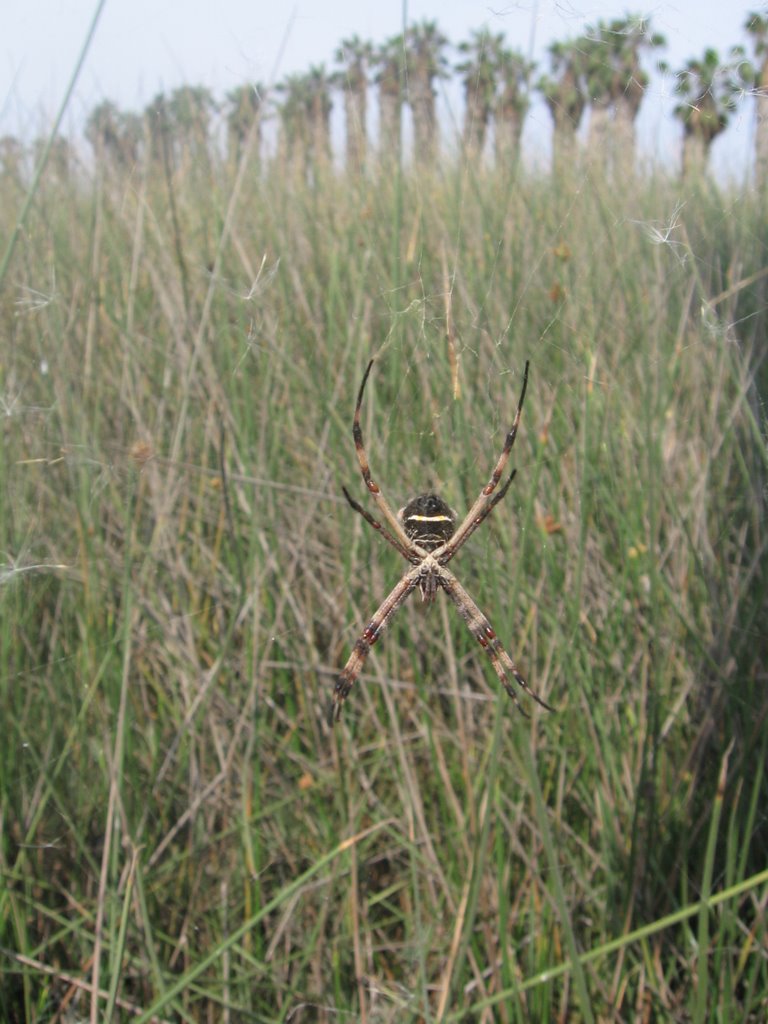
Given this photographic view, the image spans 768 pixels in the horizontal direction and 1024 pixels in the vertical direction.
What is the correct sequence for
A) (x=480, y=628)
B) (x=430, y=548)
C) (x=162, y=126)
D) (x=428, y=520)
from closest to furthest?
1. (x=428, y=520)
2. (x=430, y=548)
3. (x=480, y=628)
4. (x=162, y=126)

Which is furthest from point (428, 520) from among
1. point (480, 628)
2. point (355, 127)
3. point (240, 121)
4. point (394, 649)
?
point (240, 121)

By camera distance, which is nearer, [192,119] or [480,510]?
[480,510]

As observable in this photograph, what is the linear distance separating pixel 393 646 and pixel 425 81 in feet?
6.48

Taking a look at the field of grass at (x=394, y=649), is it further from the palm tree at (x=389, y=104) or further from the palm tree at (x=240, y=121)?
the palm tree at (x=240, y=121)

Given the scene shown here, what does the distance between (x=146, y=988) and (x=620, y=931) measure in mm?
1155

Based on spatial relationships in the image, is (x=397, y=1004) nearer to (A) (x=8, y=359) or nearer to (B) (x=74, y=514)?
(B) (x=74, y=514)

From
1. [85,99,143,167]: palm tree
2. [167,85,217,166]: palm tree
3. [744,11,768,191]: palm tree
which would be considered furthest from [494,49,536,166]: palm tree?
[85,99,143,167]: palm tree

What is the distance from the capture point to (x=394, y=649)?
2596 millimetres

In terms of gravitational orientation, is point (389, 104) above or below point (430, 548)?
above

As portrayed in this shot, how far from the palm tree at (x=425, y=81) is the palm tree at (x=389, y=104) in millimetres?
61

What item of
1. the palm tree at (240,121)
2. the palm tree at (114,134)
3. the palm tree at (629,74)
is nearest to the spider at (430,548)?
the palm tree at (629,74)

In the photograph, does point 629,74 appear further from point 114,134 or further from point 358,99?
point 114,134

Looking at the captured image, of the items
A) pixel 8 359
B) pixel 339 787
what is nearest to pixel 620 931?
pixel 339 787

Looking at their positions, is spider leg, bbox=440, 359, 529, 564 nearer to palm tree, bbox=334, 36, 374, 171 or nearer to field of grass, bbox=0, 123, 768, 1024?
field of grass, bbox=0, 123, 768, 1024
